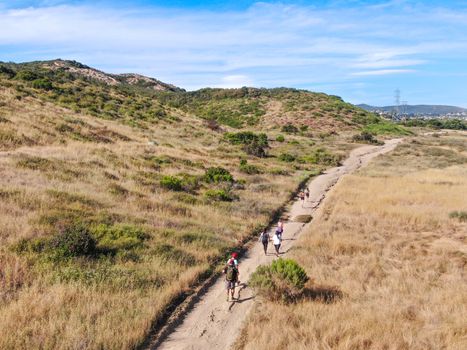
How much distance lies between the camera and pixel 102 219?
15.2 metres

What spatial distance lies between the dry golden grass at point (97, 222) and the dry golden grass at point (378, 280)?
3.11 m

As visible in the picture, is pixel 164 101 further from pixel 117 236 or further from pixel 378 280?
pixel 378 280

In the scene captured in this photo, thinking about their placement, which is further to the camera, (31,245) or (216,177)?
(216,177)

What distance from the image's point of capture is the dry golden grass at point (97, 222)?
8.51m

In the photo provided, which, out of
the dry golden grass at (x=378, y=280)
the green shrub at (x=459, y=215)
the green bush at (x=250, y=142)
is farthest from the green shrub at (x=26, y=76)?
the green shrub at (x=459, y=215)

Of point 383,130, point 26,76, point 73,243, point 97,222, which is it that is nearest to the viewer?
point 73,243

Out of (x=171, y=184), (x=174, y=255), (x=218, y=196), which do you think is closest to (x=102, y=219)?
(x=174, y=255)

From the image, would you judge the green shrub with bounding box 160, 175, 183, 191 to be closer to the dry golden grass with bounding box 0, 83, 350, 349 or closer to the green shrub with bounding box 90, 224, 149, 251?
the dry golden grass with bounding box 0, 83, 350, 349

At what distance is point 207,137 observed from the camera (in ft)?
179

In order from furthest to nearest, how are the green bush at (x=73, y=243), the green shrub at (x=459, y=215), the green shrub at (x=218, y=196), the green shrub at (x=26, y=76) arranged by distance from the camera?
the green shrub at (x=26, y=76), the green shrub at (x=218, y=196), the green shrub at (x=459, y=215), the green bush at (x=73, y=243)

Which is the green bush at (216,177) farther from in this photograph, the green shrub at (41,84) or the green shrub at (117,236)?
the green shrub at (41,84)

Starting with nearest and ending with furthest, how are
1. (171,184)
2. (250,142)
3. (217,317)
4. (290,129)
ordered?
1. (217,317)
2. (171,184)
3. (250,142)
4. (290,129)

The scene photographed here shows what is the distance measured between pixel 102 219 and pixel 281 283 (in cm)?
800

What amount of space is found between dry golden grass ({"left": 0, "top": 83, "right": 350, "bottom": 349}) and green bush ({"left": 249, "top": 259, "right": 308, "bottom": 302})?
227 cm
